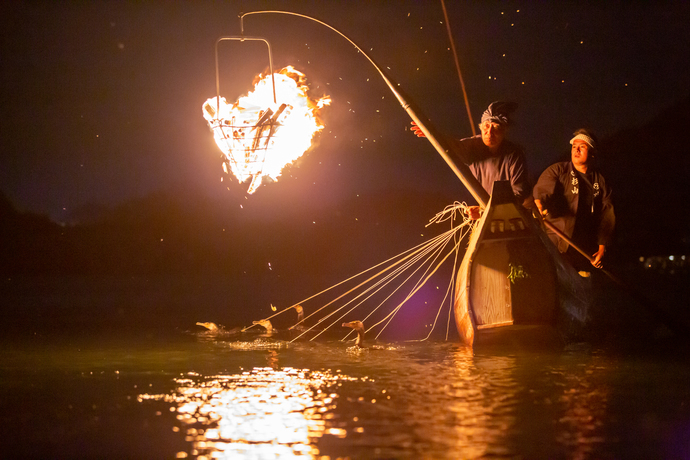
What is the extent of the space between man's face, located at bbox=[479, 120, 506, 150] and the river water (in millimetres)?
2980

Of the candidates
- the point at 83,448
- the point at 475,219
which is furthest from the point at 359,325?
the point at 83,448

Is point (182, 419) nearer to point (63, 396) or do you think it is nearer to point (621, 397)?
point (63, 396)

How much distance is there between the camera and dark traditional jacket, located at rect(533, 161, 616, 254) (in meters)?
12.7

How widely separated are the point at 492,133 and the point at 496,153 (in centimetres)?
32

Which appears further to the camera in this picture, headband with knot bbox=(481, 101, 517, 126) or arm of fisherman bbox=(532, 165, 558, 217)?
arm of fisherman bbox=(532, 165, 558, 217)

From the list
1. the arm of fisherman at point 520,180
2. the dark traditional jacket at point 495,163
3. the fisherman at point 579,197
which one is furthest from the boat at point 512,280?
the fisherman at point 579,197

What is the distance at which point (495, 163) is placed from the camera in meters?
12.2

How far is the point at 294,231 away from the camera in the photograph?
77.6 meters

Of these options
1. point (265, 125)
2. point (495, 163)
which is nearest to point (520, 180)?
point (495, 163)

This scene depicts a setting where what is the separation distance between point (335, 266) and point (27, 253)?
2599 centimetres

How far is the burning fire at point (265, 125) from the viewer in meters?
Result: 11.0

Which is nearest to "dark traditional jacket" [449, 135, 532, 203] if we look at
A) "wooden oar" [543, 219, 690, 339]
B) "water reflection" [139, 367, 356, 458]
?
"wooden oar" [543, 219, 690, 339]

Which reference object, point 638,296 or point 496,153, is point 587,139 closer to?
point 496,153

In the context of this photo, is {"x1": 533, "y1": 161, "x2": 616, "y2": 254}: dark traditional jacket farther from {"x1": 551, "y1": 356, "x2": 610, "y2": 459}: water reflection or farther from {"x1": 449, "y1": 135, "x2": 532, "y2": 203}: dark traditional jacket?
{"x1": 551, "y1": 356, "x2": 610, "y2": 459}: water reflection
